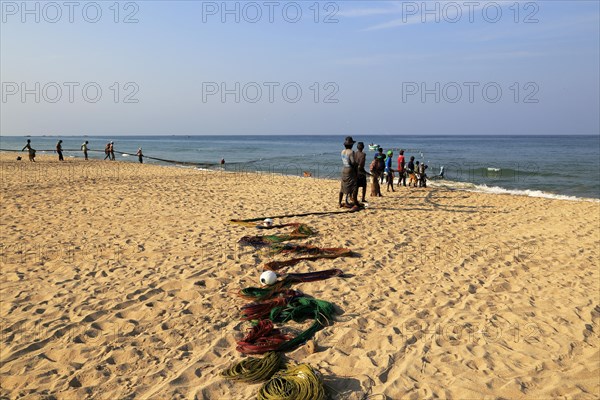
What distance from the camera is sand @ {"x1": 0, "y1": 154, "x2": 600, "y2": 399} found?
143 inches

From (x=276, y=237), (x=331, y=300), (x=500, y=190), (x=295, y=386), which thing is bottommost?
(x=295, y=386)

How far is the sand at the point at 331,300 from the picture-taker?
363 centimetres

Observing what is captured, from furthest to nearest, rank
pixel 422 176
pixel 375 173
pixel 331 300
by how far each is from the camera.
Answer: pixel 422 176 → pixel 375 173 → pixel 331 300

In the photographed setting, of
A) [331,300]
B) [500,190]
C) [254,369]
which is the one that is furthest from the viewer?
[500,190]

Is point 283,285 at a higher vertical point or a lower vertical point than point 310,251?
lower

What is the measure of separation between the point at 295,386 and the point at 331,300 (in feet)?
6.17

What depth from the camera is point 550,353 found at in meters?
4.16

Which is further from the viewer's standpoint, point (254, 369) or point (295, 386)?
point (254, 369)

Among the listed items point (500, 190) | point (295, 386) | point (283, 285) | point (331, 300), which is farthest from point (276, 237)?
point (500, 190)

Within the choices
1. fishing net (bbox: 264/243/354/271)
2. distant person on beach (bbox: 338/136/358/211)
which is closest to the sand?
fishing net (bbox: 264/243/354/271)

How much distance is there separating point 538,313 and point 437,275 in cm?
147

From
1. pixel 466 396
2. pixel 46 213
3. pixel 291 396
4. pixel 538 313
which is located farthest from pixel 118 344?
pixel 46 213

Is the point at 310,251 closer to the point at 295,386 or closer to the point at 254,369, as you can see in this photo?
the point at 254,369

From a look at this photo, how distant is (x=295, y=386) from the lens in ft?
11.1
